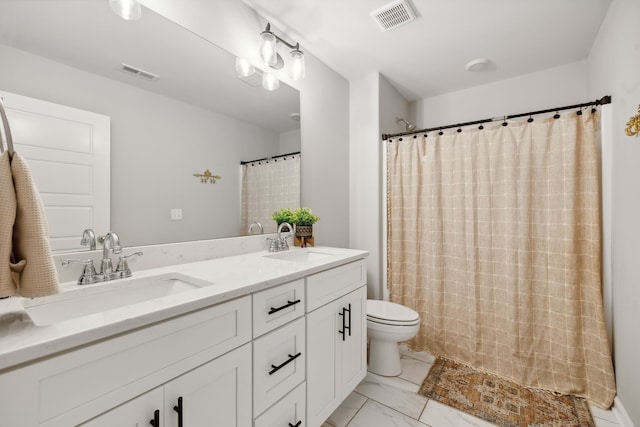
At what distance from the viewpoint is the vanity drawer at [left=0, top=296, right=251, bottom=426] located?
1.77 feet

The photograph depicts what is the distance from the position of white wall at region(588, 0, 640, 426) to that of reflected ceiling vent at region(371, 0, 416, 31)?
103 cm

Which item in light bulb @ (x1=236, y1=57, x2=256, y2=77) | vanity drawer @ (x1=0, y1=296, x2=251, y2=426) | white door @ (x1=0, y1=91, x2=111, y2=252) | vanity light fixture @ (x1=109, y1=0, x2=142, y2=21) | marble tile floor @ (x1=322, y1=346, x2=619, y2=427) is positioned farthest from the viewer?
light bulb @ (x1=236, y1=57, x2=256, y2=77)

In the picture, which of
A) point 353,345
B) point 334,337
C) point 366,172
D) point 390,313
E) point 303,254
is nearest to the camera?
point 334,337

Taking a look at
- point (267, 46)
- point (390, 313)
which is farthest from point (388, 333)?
point (267, 46)

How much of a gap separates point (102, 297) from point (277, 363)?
66 centimetres

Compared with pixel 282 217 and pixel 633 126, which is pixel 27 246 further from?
pixel 633 126

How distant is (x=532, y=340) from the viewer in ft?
6.12

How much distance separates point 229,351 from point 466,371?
1.85 m

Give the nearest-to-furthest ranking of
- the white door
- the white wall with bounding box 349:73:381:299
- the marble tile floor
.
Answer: the white door → the marble tile floor → the white wall with bounding box 349:73:381:299

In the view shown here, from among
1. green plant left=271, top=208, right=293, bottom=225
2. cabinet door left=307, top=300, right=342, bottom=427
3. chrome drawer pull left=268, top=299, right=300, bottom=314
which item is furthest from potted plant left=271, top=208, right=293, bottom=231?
chrome drawer pull left=268, top=299, right=300, bottom=314

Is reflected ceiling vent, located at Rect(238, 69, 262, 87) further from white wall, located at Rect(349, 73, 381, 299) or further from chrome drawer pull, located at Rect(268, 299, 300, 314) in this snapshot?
chrome drawer pull, located at Rect(268, 299, 300, 314)

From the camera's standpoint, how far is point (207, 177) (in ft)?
4.89

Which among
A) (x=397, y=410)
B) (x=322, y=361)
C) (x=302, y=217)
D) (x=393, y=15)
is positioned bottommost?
(x=397, y=410)

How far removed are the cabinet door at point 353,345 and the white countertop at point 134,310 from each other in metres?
0.38
